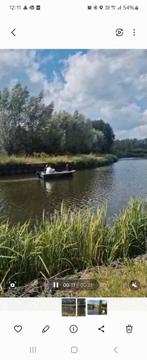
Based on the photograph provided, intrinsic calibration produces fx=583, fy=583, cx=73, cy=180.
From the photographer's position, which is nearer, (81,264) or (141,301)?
(141,301)

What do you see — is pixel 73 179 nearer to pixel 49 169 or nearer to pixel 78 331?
pixel 49 169

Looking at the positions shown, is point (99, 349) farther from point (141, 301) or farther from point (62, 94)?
point (62, 94)

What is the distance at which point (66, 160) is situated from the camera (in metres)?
1.21

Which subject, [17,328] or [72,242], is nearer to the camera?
[17,328]

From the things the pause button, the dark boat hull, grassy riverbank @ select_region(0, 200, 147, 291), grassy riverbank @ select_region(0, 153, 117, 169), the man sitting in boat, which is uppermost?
grassy riverbank @ select_region(0, 153, 117, 169)

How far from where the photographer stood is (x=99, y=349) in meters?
1.01

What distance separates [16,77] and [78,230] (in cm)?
33

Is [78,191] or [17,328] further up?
[78,191]

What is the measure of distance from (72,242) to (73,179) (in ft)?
0.47

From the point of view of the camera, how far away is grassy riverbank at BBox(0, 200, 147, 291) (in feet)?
3.72

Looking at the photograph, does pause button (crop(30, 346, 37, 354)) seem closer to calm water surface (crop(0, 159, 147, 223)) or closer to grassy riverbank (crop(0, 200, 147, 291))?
grassy riverbank (crop(0, 200, 147, 291))

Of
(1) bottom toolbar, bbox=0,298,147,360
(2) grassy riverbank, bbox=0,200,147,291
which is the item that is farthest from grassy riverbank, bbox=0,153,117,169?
(1) bottom toolbar, bbox=0,298,147,360

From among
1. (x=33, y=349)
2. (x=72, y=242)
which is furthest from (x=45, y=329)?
(x=72, y=242)
